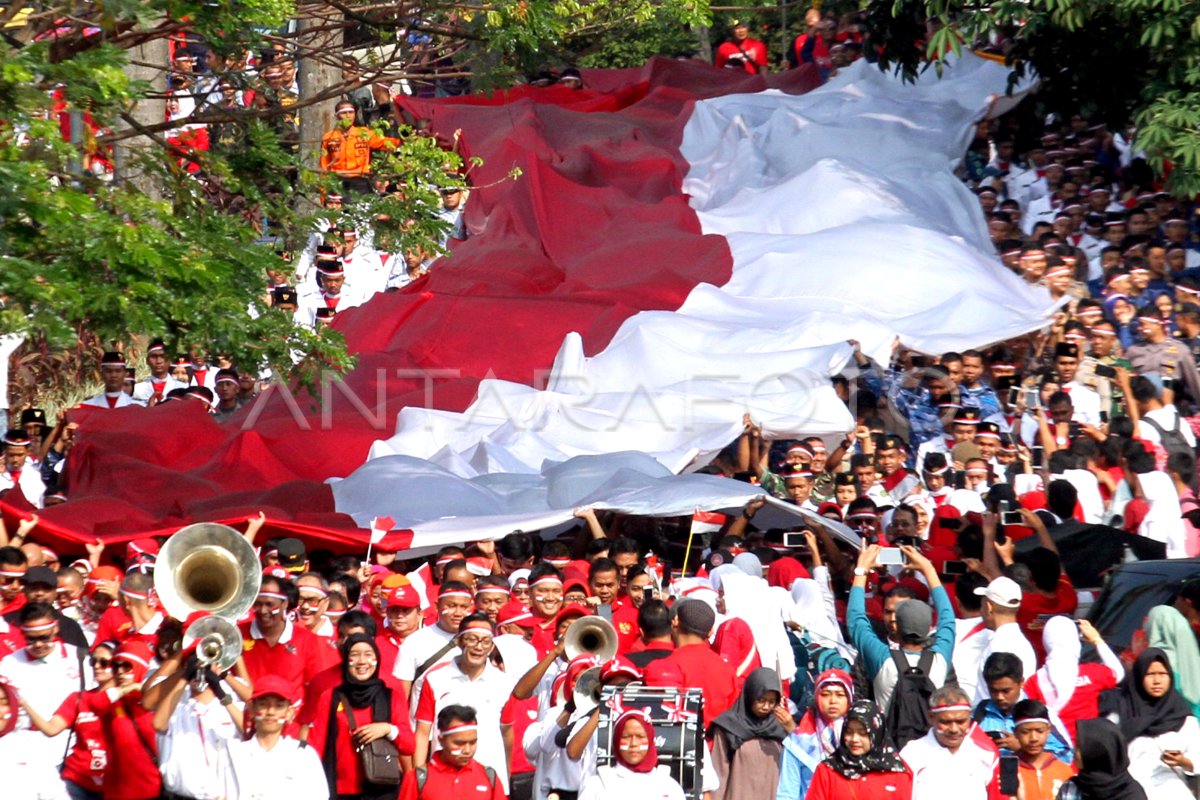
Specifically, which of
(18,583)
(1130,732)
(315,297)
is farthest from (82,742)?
(315,297)

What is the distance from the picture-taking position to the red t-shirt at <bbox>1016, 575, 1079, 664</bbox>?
30.8ft

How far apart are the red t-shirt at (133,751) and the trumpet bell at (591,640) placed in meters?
1.82

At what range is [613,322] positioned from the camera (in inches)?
558

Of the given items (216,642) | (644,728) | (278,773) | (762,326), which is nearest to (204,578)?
(216,642)

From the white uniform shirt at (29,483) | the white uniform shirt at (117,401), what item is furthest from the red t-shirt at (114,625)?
the white uniform shirt at (117,401)

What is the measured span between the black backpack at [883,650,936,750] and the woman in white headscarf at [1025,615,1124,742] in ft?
1.43

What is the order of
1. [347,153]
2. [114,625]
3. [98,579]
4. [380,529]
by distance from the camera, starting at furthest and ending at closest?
[347,153] → [380,529] → [98,579] → [114,625]

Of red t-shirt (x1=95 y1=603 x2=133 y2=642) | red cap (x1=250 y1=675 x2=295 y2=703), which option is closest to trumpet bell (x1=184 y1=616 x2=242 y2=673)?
red cap (x1=250 y1=675 x2=295 y2=703)

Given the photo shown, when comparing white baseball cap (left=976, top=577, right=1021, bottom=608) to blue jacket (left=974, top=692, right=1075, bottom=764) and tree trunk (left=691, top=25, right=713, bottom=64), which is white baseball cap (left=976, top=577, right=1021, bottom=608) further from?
tree trunk (left=691, top=25, right=713, bottom=64)

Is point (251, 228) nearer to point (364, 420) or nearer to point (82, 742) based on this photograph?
point (364, 420)

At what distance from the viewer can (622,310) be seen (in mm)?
14312

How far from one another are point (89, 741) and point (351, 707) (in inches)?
45.7

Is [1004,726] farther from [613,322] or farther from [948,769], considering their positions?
[613,322]

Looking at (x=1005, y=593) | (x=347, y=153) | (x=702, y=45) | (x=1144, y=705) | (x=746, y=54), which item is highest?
(x=702, y=45)
